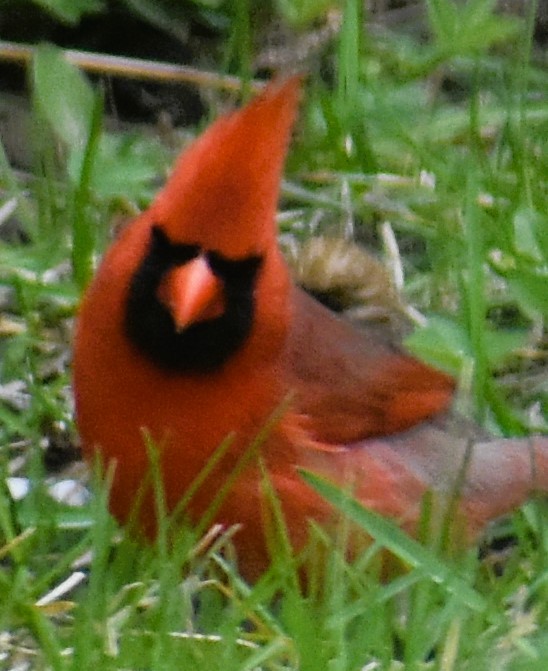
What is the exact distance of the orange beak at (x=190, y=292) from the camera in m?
1.90

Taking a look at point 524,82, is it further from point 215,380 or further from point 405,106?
point 215,380

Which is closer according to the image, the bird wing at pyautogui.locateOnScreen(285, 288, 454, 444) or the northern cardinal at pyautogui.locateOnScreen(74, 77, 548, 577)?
the northern cardinal at pyautogui.locateOnScreen(74, 77, 548, 577)

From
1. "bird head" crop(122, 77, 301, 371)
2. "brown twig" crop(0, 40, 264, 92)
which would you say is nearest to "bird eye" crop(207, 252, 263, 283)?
"bird head" crop(122, 77, 301, 371)

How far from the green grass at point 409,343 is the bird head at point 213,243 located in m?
0.23

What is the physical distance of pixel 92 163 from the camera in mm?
2543

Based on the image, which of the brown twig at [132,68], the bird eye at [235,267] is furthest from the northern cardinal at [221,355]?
the brown twig at [132,68]

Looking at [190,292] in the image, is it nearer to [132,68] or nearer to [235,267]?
[235,267]

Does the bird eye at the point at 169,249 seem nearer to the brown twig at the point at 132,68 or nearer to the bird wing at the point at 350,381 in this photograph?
the bird wing at the point at 350,381

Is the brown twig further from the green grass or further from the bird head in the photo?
the bird head

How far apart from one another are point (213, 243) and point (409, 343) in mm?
470

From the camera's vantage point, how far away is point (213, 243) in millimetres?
1914

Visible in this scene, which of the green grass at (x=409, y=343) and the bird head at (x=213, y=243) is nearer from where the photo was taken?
the green grass at (x=409, y=343)

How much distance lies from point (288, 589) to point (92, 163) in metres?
0.93

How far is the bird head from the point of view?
191cm
